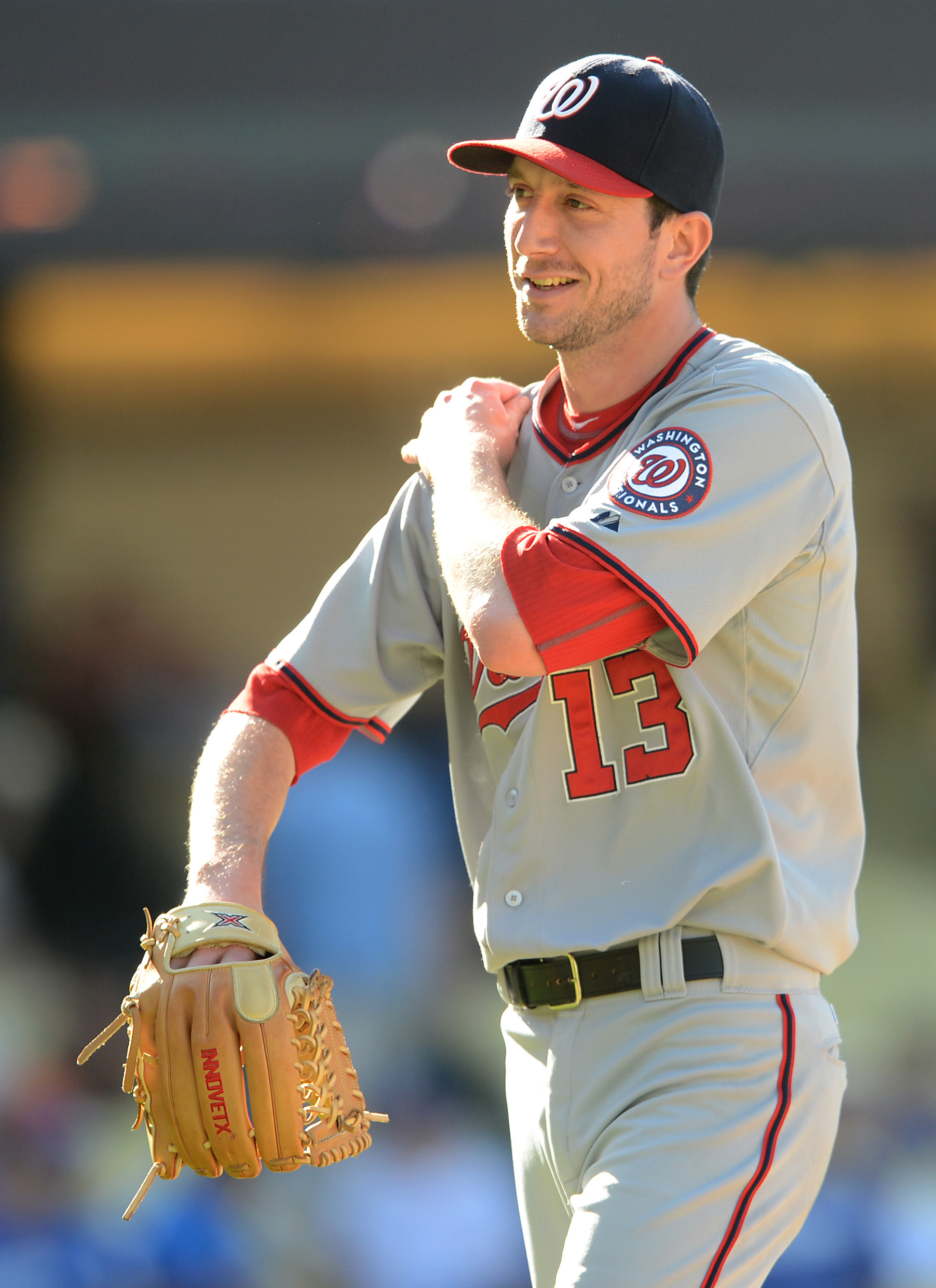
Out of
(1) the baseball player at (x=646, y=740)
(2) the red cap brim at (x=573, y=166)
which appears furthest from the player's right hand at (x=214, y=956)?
(2) the red cap brim at (x=573, y=166)

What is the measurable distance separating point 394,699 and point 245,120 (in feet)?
11.7

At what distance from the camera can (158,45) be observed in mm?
5051

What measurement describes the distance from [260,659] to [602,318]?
5375 millimetres

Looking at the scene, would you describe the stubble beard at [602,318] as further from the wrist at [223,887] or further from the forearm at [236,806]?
the wrist at [223,887]

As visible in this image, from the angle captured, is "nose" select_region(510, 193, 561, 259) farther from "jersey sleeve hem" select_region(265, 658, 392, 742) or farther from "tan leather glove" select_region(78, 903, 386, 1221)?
"tan leather glove" select_region(78, 903, 386, 1221)

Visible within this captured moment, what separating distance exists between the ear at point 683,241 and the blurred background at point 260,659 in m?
2.94

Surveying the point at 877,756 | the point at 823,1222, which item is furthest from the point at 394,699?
the point at 877,756

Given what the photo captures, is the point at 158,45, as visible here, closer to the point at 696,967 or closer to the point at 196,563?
the point at 196,563

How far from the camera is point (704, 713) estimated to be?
1669mm

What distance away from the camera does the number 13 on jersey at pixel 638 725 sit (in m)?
1.68

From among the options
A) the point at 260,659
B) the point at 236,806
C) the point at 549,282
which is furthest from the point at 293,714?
the point at 260,659

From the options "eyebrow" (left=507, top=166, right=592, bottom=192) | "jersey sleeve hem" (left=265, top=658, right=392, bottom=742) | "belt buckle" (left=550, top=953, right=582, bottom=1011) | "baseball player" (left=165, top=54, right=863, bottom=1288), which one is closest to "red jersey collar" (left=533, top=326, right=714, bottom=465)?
"baseball player" (left=165, top=54, right=863, bottom=1288)

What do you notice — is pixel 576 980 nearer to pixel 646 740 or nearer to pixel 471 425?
pixel 646 740

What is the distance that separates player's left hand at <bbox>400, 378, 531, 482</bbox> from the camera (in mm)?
1880
